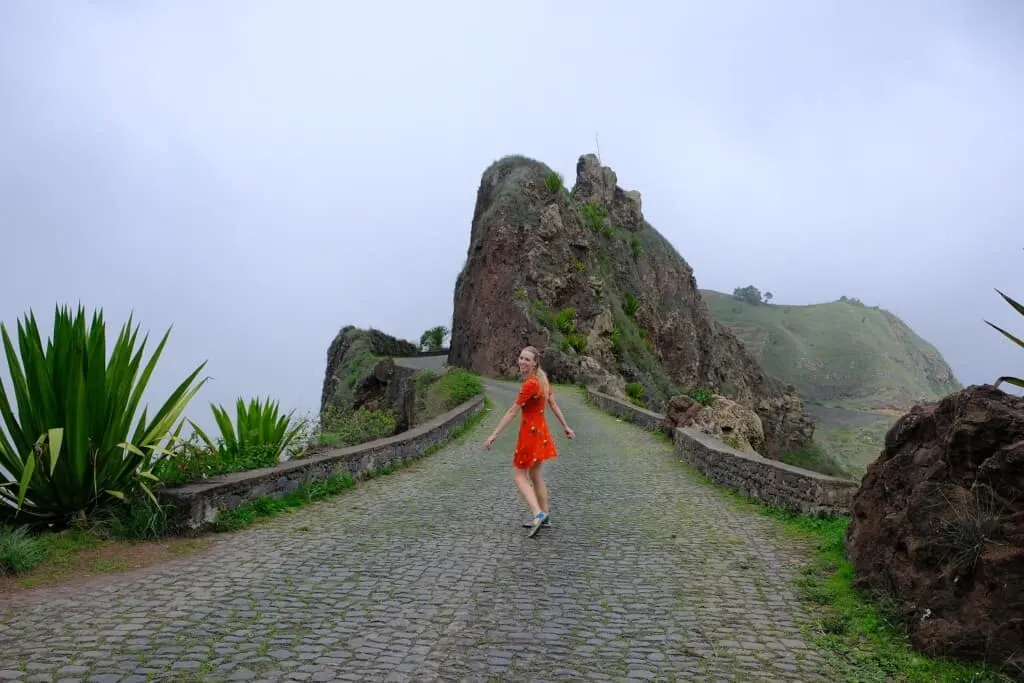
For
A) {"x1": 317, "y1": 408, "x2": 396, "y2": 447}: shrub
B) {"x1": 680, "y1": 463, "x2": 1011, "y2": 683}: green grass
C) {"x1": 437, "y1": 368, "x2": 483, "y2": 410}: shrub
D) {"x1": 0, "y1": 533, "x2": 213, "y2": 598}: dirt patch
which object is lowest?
{"x1": 680, "y1": 463, "x2": 1011, "y2": 683}: green grass

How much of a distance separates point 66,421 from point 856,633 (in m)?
6.52

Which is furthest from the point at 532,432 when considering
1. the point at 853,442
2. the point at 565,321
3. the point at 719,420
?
the point at 853,442

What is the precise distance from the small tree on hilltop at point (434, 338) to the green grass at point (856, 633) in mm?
56092

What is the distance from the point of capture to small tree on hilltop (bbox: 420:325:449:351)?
6242 cm

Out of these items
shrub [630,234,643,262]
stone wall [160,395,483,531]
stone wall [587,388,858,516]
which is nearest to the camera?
stone wall [160,395,483,531]

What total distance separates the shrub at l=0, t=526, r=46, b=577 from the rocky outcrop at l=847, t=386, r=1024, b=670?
6.14m

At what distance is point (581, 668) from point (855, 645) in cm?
176

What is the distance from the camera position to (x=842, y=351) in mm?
127500

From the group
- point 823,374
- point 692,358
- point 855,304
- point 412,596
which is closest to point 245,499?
point 412,596

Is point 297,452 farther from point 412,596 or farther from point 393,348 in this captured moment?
point 393,348

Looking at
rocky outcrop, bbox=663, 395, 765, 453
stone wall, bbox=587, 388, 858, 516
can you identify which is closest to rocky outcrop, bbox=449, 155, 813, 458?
rocky outcrop, bbox=663, 395, 765, 453

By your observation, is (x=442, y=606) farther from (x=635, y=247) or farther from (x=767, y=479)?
(x=635, y=247)

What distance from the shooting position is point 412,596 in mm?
5289

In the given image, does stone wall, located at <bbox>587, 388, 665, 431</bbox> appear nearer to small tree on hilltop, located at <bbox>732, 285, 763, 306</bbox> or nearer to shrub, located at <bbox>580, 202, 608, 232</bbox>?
shrub, located at <bbox>580, 202, 608, 232</bbox>
